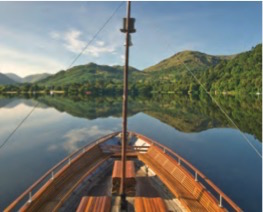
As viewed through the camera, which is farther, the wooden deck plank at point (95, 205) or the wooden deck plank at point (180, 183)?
the wooden deck plank at point (180, 183)

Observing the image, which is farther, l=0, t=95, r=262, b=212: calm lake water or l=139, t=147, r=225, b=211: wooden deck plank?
l=0, t=95, r=262, b=212: calm lake water

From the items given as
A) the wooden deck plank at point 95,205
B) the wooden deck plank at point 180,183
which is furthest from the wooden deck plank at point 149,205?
the wooden deck plank at point 180,183

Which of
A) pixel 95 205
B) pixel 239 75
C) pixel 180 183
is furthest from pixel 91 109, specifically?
pixel 239 75

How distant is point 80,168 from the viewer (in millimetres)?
19344

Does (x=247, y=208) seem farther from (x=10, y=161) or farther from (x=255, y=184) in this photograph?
(x=10, y=161)

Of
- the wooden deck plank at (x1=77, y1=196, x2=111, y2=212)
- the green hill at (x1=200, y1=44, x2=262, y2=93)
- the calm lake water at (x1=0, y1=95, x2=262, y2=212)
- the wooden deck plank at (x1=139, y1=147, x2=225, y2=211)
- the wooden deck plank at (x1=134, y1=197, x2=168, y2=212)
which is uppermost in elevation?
the green hill at (x1=200, y1=44, x2=262, y2=93)

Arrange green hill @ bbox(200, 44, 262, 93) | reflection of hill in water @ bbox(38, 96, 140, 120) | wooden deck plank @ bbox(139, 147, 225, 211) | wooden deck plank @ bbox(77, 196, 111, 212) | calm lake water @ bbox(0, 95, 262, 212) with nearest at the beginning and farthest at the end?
wooden deck plank @ bbox(77, 196, 111, 212) < wooden deck plank @ bbox(139, 147, 225, 211) < calm lake water @ bbox(0, 95, 262, 212) < reflection of hill in water @ bbox(38, 96, 140, 120) < green hill @ bbox(200, 44, 262, 93)

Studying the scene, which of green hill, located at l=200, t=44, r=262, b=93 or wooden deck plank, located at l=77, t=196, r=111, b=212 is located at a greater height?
green hill, located at l=200, t=44, r=262, b=93

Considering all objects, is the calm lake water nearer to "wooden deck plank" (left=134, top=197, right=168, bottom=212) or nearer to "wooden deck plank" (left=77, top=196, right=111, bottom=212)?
"wooden deck plank" (left=134, top=197, right=168, bottom=212)

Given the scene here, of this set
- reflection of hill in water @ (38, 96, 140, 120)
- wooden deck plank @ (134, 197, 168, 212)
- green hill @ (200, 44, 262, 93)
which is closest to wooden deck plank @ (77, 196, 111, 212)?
wooden deck plank @ (134, 197, 168, 212)

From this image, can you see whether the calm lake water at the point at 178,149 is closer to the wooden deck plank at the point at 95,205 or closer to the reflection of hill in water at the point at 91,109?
the wooden deck plank at the point at 95,205

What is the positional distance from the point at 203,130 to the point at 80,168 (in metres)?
38.5

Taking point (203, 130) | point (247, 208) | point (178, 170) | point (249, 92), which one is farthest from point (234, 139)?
point (249, 92)

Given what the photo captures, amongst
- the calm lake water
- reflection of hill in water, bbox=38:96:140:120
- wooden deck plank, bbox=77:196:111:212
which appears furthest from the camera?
reflection of hill in water, bbox=38:96:140:120
